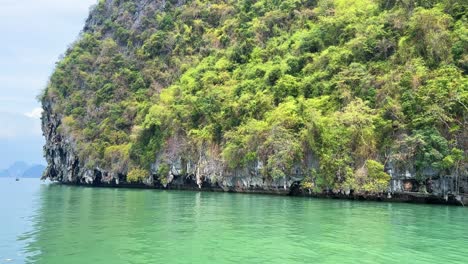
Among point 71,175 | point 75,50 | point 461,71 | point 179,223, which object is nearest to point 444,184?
point 461,71

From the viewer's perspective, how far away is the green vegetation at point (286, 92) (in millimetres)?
25797

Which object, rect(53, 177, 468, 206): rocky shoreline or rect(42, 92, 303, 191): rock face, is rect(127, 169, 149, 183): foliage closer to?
rect(42, 92, 303, 191): rock face

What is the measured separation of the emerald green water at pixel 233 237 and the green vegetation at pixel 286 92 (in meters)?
8.29

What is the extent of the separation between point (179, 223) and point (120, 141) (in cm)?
3527

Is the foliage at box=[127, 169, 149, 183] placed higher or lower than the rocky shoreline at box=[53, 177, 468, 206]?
higher

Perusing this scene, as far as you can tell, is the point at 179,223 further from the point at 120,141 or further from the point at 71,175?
the point at 71,175

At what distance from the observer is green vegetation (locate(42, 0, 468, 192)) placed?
2580 cm

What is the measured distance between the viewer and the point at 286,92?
112 ft

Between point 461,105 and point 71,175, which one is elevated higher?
point 461,105

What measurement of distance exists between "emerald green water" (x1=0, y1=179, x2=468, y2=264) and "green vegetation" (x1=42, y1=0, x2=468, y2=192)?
8288 mm

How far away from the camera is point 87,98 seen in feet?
185

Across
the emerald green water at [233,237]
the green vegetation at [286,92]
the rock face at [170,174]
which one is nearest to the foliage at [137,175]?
the green vegetation at [286,92]

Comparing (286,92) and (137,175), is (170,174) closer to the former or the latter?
(137,175)

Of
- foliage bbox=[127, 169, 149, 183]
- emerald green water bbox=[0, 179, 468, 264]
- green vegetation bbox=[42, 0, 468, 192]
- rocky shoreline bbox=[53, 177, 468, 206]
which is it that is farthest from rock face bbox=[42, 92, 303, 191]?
emerald green water bbox=[0, 179, 468, 264]
